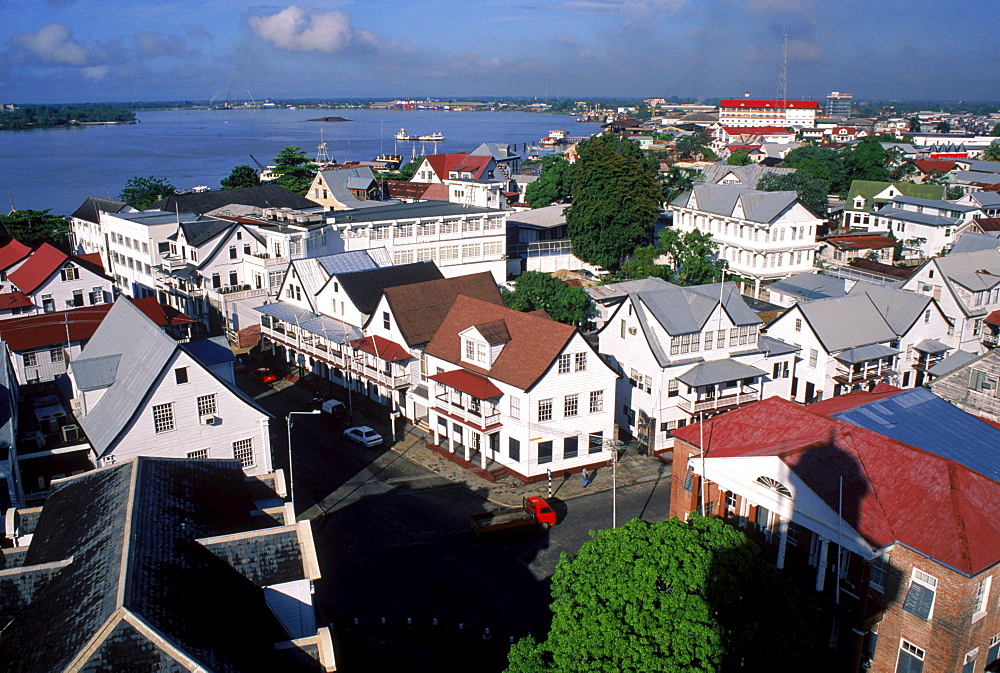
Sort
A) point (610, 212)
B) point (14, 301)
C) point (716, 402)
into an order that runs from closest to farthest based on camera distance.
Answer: point (716, 402), point (14, 301), point (610, 212)

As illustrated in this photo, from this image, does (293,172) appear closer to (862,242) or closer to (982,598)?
(862,242)

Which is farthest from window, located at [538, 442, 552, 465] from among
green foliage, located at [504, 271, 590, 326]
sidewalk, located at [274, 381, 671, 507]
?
green foliage, located at [504, 271, 590, 326]

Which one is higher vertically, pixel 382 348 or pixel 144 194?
pixel 144 194

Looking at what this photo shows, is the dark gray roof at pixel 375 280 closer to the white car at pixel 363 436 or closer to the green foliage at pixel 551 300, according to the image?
→ the green foliage at pixel 551 300

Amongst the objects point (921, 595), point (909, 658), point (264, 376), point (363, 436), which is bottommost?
point (363, 436)

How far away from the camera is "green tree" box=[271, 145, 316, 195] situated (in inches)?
4131

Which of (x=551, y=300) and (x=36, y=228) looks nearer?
(x=551, y=300)

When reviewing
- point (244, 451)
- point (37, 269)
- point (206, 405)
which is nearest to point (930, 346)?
point (244, 451)

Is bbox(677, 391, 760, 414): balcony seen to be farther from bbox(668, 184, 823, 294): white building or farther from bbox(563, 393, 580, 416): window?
bbox(668, 184, 823, 294): white building

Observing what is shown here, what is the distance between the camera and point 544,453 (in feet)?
121

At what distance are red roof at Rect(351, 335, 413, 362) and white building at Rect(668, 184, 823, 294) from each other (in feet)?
139

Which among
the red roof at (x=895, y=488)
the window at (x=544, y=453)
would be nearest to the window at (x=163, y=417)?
the window at (x=544, y=453)

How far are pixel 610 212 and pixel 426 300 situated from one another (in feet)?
102

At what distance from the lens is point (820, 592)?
22531 millimetres
